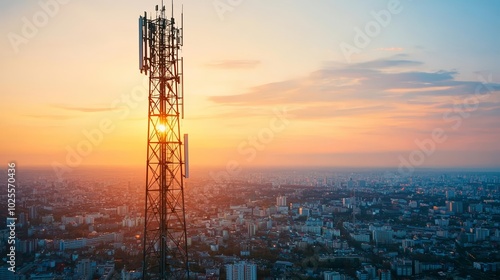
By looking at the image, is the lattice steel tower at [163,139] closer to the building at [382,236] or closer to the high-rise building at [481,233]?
the building at [382,236]

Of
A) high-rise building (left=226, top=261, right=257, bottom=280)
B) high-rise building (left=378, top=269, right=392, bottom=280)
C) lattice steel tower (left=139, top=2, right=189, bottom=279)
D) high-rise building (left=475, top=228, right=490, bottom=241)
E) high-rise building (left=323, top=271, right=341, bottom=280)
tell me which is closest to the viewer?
lattice steel tower (left=139, top=2, right=189, bottom=279)

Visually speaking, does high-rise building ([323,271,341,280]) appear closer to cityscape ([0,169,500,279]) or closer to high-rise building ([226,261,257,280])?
cityscape ([0,169,500,279])

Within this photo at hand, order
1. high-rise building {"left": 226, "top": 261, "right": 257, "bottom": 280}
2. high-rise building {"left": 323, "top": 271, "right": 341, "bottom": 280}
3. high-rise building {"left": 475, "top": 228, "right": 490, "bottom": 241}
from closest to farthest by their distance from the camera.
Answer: high-rise building {"left": 226, "top": 261, "right": 257, "bottom": 280} < high-rise building {"left": 323, "top": 271, "right": 341, "bottom": 280} < high-rise building {"left": 475, "top": 228, "right": 490, "bottom": 241}

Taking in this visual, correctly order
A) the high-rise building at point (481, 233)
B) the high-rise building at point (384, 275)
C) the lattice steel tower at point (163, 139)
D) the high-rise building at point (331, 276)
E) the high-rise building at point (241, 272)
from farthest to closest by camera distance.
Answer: the high-rise building at point (481, 233)
the high-rise building at point (384, 275)
the high-rise building at point (331, 276)
the high-rise building at point (241, 272)
the lattice steel tower at point (163, 139)

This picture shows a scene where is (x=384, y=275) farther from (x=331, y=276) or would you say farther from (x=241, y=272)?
(x=241, y=272)

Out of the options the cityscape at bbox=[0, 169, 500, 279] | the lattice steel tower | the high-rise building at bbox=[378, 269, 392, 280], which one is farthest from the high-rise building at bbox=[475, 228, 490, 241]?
the lattice steel tower

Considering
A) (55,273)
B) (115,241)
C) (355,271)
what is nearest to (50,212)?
(115,241)

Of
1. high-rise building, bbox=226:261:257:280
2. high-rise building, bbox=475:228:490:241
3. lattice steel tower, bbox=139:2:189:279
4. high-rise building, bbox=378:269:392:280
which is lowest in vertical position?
high-rise building, bbox=378:269:392:280

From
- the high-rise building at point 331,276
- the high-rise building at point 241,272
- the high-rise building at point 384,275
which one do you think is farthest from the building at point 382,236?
the high-rise building at point 241,272

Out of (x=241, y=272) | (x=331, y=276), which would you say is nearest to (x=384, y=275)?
(x=331, y=276)

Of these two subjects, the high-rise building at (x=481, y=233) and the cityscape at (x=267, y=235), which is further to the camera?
the high-rise building at (x=481, y=233)
